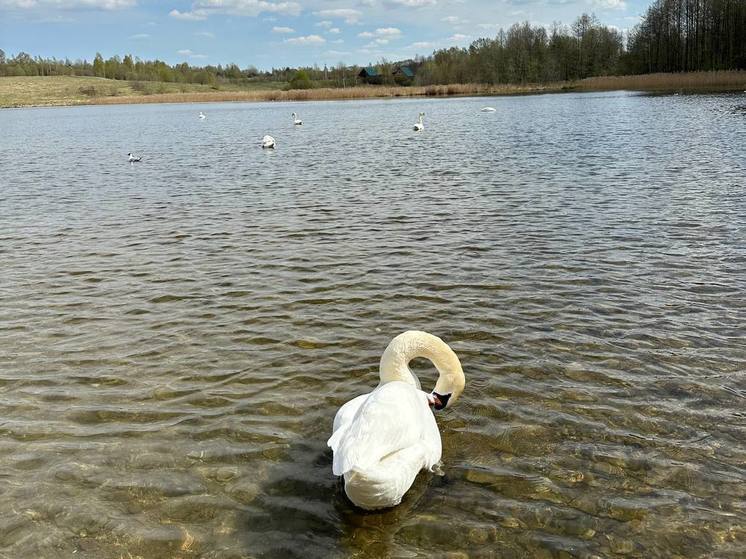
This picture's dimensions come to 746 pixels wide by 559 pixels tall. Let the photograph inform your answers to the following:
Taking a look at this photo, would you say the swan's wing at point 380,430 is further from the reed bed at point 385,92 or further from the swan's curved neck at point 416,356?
the reed bed at point 385,92

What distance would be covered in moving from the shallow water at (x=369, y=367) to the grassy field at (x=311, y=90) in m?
54.3

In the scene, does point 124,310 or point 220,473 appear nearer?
point 220,473

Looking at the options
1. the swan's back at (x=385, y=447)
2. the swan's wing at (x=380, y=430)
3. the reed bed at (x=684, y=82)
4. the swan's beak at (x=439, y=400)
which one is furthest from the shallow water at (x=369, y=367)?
the reed bed at (x=684, y=82)

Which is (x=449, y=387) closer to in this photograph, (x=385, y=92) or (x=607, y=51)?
(x=385, y=92)

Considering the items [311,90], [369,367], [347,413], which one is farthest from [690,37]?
[347,413]

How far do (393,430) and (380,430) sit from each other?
0.11 metres

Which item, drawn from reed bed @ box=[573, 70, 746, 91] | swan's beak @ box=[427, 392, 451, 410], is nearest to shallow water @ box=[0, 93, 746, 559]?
swan's beak @ box=[427, 392, 451, 410]

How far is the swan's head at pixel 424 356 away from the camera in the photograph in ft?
16.1

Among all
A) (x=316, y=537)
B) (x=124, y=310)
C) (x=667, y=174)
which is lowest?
(x=316, y=537)

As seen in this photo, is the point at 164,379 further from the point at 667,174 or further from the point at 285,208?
the point at 667,174

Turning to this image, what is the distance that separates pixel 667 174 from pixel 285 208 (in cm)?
1084

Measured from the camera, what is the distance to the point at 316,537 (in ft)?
13.3

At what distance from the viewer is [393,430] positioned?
4098 millimetres

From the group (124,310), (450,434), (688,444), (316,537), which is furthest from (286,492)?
(124,310)
